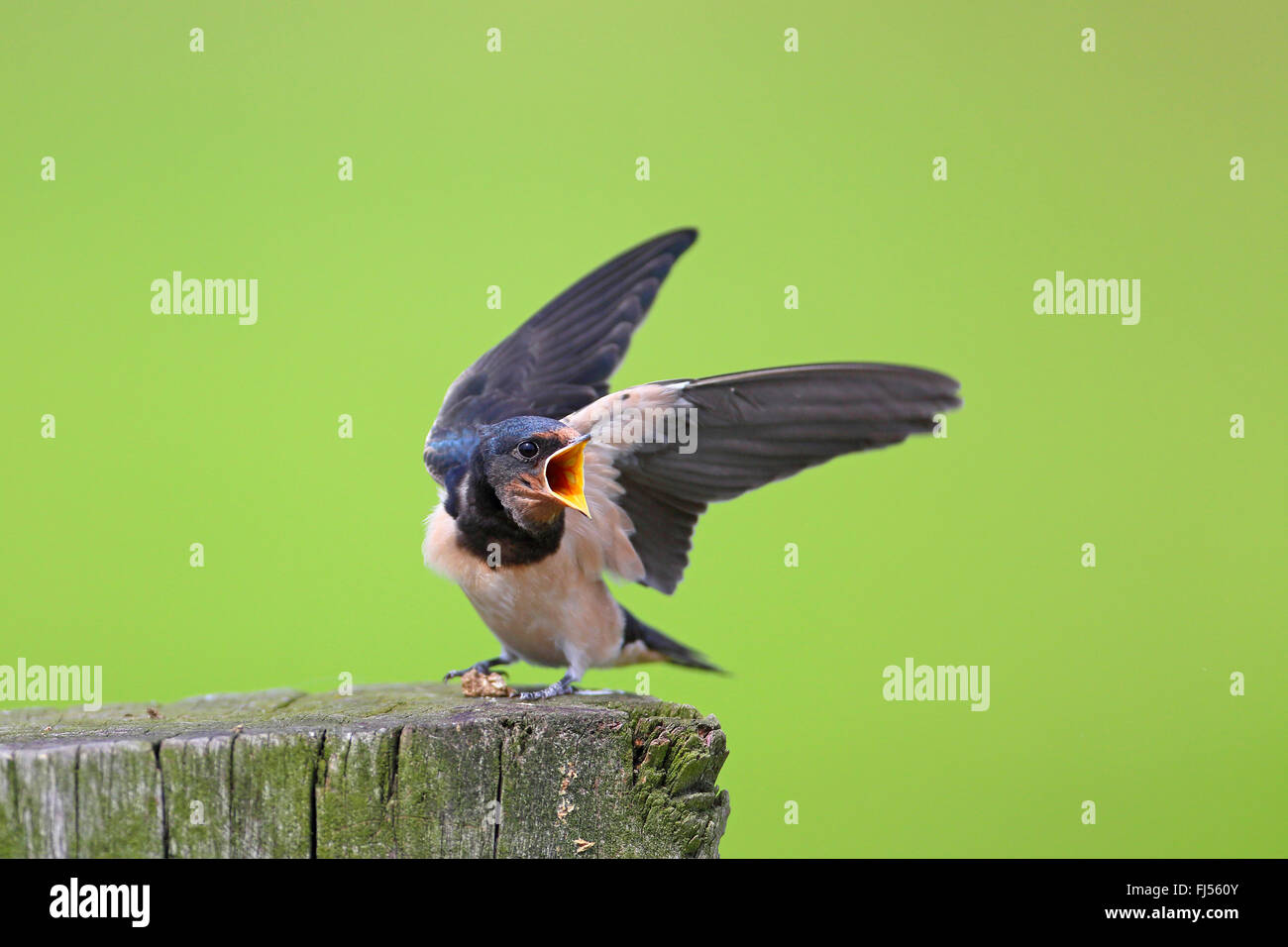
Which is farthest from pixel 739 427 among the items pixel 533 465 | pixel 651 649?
pixel 651 649

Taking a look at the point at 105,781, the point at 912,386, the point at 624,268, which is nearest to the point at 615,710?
the point at 105,781

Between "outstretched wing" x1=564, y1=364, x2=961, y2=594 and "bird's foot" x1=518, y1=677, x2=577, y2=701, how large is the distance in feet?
1.60

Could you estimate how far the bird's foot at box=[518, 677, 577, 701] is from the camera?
3.11 metres

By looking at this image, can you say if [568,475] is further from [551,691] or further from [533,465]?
[551,691]

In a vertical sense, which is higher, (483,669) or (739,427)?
(739,427)

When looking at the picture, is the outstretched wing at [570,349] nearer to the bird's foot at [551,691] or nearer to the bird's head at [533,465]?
the bird's head at [533,465]

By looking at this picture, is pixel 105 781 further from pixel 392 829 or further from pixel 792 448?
pixel 792 448

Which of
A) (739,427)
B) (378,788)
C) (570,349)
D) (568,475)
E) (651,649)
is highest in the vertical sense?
(570,349)

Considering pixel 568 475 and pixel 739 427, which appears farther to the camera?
pixel 739 427

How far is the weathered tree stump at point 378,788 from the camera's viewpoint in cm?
237

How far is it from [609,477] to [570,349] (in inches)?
28.5

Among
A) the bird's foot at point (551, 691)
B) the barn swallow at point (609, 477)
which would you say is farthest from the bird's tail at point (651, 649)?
the bird's foot at point (551, 691)

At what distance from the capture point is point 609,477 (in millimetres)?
3654
